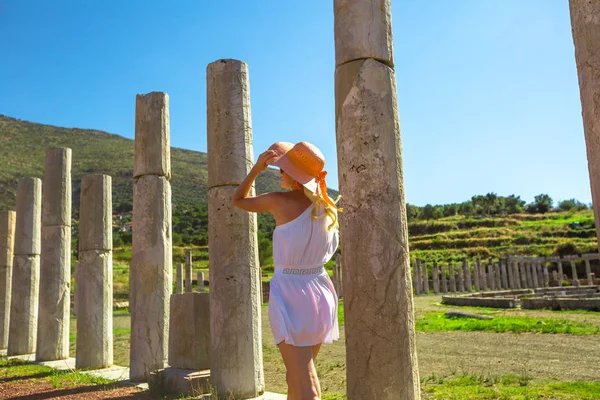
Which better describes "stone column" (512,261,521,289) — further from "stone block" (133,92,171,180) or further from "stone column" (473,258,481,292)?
"stone block" (133,92,171,180)

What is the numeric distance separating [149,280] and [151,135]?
2.28 meters

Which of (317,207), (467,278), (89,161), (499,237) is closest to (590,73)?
(317,207)

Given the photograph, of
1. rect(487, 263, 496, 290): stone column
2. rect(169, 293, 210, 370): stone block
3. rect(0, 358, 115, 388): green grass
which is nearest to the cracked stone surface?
rect(169, 293, 210, 370): stone block

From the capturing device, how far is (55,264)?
11.9 metres

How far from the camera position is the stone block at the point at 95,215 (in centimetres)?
1096

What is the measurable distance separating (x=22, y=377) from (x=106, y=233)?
2.85 metres

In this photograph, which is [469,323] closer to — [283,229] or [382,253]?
[382,253]

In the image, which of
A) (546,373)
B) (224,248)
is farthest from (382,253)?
(546,373)

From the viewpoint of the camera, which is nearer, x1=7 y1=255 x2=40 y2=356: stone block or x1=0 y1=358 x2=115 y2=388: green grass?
x1=0 y1=358 x2=115 y2=388: green grass

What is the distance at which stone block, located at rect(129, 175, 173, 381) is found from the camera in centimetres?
904

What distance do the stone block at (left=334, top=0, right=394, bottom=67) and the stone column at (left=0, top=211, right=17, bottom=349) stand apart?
1204 cm

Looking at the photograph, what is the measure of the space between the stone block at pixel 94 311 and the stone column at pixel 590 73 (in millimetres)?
8579

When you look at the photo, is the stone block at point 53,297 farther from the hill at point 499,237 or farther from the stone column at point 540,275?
the hill at point 499,237

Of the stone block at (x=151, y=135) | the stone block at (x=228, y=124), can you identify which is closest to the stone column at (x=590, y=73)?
the stone block at (x=228, y=124)
